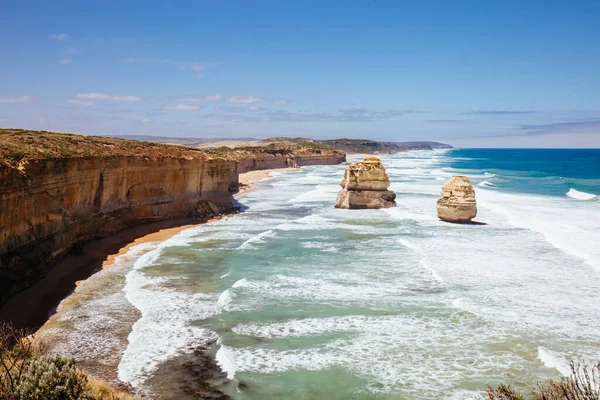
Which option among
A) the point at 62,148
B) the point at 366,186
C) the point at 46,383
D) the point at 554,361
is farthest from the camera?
the point at 366,186

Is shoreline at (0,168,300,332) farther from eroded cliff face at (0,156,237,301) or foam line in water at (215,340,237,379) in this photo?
foam line in water at (215,340,237,379)

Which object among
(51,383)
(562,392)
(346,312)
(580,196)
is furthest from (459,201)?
(51,383)

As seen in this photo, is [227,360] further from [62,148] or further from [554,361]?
[62,148]

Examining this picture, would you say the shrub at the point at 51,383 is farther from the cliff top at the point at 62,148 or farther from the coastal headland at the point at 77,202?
the cliff top at the point at 62,148

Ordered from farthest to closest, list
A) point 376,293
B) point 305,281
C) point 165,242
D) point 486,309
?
point 165,242
point 305,281
point 376,293
point 486,309

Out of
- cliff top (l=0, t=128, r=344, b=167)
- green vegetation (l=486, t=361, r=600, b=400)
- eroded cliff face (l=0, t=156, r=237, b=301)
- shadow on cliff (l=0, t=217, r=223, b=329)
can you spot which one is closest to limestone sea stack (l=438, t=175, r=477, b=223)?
eroded cliff face (l=0, t=156, r=237, b=301)

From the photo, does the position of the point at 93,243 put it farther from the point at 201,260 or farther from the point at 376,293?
the point at 376,293

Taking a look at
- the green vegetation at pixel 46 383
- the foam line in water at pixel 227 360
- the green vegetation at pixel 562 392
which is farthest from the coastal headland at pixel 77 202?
the green vegetation at pixel 562 392

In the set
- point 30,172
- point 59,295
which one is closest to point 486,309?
point 59,295
